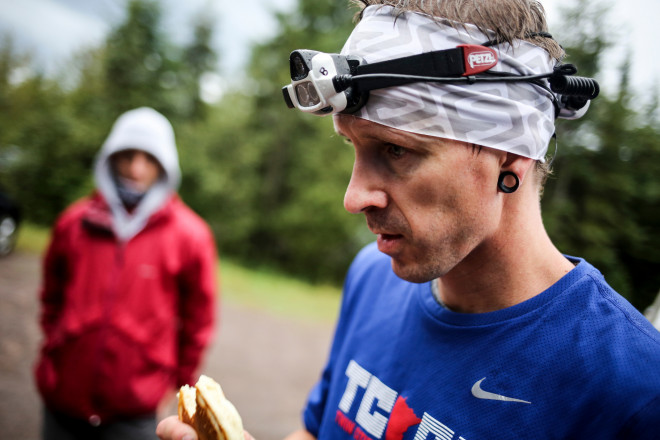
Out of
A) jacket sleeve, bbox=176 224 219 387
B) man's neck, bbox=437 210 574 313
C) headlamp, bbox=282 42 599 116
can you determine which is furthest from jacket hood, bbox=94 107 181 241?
man's neck, bbox=437 210 574 313

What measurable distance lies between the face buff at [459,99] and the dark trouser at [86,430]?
2988mm

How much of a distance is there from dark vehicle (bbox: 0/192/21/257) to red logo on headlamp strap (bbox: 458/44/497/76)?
12489 mm

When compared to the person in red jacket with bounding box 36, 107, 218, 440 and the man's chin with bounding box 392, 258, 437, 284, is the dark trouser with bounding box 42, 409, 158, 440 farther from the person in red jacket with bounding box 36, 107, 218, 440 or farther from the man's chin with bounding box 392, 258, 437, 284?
the man's chin with bounding box 392, 258, 437, 284

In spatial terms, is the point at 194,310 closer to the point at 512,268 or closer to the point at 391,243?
the point at 391,243

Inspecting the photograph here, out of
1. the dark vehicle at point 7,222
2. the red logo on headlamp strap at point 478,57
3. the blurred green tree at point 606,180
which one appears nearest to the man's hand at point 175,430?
the red logo on headlamp strap at point 478,57

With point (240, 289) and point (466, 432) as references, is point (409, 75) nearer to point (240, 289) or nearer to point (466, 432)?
point (466, 432)

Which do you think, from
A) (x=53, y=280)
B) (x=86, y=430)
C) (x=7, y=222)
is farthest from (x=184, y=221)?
(x=7, y=222)

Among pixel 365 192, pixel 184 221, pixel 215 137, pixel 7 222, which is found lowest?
pixel 7 222

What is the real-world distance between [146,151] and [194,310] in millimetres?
1543

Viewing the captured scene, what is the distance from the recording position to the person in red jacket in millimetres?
3255

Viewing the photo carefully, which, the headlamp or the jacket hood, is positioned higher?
the headlamp

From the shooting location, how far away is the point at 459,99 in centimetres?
151

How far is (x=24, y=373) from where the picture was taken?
6566mm

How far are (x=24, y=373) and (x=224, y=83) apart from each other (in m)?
26.3
